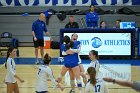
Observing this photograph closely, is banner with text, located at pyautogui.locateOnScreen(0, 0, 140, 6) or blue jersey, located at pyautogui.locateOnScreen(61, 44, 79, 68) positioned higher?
banner with text, located at pyautogui.locateOnScreen(0, 0, 140, 6)

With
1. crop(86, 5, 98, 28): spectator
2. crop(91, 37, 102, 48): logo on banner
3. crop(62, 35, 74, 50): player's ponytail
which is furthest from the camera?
crop(86, 5, 98, 28): spectator

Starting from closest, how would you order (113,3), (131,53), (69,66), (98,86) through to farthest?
(98,86)
(69,66)
(131,53)
(113,3)

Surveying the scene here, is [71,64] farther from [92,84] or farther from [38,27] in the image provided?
[38,27]

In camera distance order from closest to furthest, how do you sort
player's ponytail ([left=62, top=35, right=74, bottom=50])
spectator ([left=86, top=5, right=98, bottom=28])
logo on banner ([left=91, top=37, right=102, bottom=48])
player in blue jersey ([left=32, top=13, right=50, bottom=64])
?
player's ponytail ([left=62, top=35, right=74, bottom=50]) → player in blue jersey ([left=32, top=13, right=50, bottom=64]) → logo on banner ([left=91, top=37, right=102, bottom=48]) → spectator ([left=86, top=5, right=98, bottom=28])

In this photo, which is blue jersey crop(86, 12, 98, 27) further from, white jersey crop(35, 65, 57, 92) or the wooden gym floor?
white jersey crop(35, 65, 57, 92)

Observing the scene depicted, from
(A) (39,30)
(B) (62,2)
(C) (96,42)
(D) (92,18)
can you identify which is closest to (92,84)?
(A) (39,30)

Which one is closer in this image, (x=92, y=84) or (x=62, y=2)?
(x=92, y=84)

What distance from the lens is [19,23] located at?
25.4 metres

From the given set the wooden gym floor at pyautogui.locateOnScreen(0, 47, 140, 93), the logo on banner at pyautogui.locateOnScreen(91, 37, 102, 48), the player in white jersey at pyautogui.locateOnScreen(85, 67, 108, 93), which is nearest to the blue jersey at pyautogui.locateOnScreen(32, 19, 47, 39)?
the wooden gym floor at pyautogui.locateOnScreen(0, 47, 140, 93)

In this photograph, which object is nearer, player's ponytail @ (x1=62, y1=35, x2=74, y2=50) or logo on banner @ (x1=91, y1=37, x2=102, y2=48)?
player's ponytail @ (x1=62, y1=35, x2=74, y2=50)

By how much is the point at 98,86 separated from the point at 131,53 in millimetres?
11524

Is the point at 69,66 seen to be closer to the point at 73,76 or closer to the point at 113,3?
the point at 73,76

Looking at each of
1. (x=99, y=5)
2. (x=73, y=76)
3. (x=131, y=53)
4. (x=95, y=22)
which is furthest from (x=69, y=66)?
(x=99, y=5)

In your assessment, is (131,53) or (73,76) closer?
(73,76)
